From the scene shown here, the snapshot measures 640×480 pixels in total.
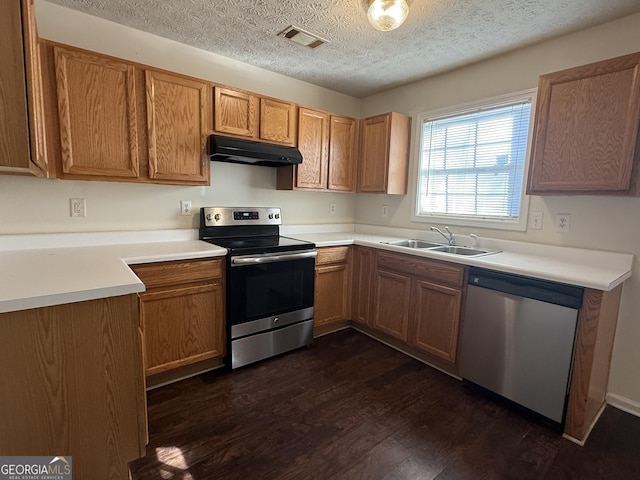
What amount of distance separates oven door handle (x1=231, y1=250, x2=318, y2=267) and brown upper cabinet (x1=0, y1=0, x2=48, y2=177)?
124 centimetres

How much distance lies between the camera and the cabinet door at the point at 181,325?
6.65 feet

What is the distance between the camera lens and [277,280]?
2514 millimetres

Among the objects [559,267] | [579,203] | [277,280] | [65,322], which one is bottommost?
[277,280]

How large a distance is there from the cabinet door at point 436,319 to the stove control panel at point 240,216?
144 centimetres

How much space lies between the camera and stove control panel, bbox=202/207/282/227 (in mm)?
2652

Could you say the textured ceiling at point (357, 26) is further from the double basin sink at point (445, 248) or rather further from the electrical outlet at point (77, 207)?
the double basin sink at point (445, 248)

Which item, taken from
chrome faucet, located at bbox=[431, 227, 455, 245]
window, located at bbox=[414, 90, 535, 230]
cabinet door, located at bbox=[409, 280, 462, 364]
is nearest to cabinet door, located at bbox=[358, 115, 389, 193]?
window, located at bbox=[414, 90, 535, 230]

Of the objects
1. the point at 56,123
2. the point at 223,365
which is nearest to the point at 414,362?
the point at 223,365

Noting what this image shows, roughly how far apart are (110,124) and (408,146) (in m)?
2.54

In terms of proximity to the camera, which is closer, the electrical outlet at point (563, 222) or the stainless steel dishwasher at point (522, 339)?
the stainless steel dishwasher at point (522, 339)

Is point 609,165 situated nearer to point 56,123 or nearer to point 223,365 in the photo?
point 223,365

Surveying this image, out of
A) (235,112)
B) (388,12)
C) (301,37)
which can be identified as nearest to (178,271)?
(235,112)

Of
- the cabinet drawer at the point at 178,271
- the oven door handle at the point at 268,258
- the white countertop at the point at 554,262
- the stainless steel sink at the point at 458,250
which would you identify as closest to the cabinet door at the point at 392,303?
the white countertop at the point at 554,262

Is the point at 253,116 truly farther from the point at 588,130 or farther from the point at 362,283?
the point at 588,130
